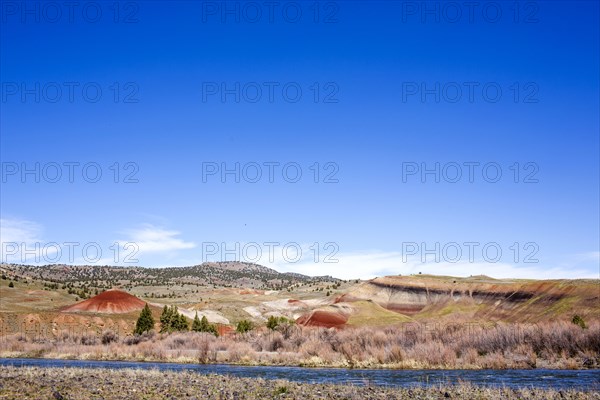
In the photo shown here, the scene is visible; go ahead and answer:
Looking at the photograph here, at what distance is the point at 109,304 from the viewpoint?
10406 cm

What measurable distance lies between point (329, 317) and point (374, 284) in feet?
110

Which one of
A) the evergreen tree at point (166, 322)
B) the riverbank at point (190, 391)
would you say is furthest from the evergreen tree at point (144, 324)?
the riverbank at point (190, 391)

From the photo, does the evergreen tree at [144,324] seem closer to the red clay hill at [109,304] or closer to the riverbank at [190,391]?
the red clay hill at [109,304]

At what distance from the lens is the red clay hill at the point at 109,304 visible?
101875 millimetres

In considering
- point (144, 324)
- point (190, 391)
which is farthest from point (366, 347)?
point (144, 324)

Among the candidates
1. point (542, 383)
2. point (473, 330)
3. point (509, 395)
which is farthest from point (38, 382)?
point (473, 330)

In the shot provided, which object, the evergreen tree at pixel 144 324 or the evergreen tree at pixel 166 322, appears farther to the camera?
the evergreen tree at pixel 166 322

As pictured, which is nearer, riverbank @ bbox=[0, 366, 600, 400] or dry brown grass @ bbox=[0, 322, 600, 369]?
riverbank @ bbox=[0, 366, 600, 400]

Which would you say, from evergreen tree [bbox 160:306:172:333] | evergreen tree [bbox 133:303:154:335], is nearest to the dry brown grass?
evergreen tree [bbox 133:303:154:335]

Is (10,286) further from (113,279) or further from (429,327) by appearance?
(429,327)

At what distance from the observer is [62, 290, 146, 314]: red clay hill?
4011 inches

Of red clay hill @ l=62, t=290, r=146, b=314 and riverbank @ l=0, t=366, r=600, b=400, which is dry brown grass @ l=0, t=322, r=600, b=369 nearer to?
riverbank @ l=0, t=366, r=600, b=400

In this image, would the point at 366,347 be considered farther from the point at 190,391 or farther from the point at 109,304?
the point at 109,304

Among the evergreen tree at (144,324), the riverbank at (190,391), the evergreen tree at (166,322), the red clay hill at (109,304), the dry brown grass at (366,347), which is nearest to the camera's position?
the riverbank at (190,391)
